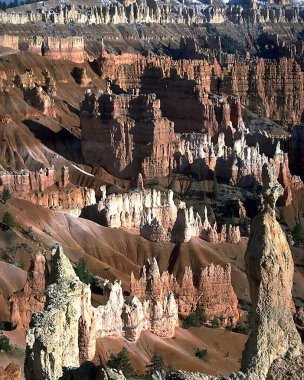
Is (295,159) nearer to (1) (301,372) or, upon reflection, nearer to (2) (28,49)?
(2) (28,49)

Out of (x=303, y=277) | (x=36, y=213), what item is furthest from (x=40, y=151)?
(x=303, y=277)

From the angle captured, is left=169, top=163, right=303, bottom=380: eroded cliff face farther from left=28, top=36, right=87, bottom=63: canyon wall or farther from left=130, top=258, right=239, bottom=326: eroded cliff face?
left=28, top=36, right=87, bottom=63: canyon wall

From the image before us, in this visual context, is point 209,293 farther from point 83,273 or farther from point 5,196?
point 5,196

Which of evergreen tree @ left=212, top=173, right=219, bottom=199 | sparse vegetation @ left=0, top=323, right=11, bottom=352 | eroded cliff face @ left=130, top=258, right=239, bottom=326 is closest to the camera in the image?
sparse vegetation @ left=0, top=323, right=11, bottom=352

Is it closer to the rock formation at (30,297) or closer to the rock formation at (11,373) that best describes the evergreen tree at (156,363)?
the rock formation at (30,297)

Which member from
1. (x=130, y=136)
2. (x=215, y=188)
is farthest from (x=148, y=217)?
(x=130, y=136)

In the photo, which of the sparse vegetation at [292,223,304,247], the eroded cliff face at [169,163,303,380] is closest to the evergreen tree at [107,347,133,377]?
the eroded cliff face at [169,163,303,380]
